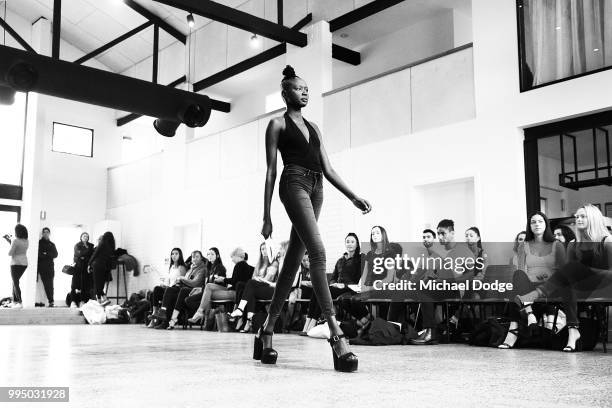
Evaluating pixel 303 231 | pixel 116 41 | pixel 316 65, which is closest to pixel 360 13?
pixel 316 65

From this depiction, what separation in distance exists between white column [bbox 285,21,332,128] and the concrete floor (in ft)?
19.6

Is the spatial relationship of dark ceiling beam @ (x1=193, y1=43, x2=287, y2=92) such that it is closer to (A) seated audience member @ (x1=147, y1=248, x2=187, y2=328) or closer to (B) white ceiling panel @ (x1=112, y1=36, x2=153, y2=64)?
(B) white ceiling panel @ (x1=112, y1=36, x2=153, y2=64)

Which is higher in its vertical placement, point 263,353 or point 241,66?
point 241,66

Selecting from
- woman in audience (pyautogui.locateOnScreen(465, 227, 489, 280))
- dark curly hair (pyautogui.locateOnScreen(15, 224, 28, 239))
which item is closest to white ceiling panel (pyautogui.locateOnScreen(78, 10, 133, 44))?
dark curly hair (pyautogui.locateOnScreen(15, 224, 28, 239))

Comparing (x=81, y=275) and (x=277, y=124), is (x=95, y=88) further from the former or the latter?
(x=277, y=124)

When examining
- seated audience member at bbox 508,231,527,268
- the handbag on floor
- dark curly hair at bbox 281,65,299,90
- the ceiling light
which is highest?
the ceiling light

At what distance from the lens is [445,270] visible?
597 centimetres

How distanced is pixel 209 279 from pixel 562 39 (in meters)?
5.36

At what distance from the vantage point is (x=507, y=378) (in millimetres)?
2465

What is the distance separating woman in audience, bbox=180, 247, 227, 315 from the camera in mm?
8258

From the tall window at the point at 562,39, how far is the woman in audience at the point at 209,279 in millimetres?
4657

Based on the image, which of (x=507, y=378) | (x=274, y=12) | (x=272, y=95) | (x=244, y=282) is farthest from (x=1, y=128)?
(x=507, y=378)

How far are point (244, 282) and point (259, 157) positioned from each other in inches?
107

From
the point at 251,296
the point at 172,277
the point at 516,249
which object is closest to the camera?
A: the point at 516,249
